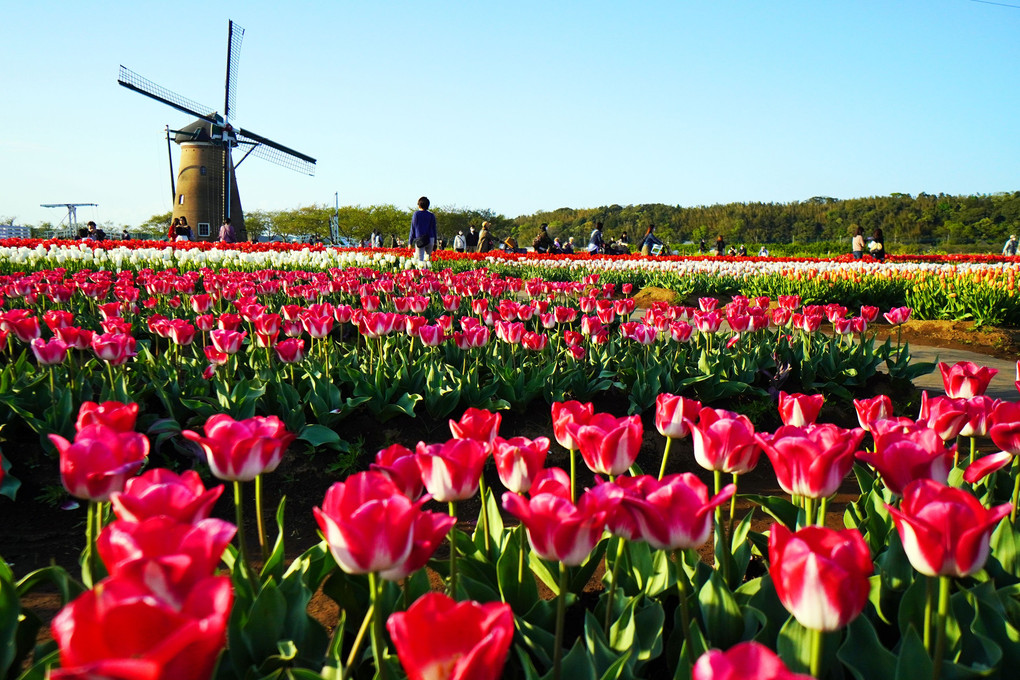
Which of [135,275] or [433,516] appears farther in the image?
[135,275]

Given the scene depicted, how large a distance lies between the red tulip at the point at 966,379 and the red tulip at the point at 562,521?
1785 mm

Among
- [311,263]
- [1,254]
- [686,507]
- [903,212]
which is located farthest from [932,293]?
[903,212]

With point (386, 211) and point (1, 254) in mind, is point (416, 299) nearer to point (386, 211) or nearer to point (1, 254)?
point (1, 254)

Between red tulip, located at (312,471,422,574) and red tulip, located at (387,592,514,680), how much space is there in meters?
0.20

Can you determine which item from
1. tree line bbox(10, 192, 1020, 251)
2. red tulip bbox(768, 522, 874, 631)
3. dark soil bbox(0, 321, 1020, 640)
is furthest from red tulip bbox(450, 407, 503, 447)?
tree line bbox(10, 192, 1020, 251)

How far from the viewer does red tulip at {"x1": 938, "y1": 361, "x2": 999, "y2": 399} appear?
2.30m

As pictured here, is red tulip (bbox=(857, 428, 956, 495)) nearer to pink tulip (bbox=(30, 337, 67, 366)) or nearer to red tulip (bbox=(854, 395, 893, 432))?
red tulip (bbox=(854, 395, 893, 432))

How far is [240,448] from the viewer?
1.34 metres

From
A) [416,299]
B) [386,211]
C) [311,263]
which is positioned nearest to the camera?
[416,299]

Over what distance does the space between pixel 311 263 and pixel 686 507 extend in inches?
408

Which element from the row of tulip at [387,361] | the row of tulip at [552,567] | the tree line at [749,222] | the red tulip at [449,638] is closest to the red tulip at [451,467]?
the row of tulip at [552,567]

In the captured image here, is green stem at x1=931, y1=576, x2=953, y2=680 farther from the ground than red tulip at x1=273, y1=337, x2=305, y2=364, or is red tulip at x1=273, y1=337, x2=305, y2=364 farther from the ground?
red tulip at x1=273, y1=337, x2=305, y2=364

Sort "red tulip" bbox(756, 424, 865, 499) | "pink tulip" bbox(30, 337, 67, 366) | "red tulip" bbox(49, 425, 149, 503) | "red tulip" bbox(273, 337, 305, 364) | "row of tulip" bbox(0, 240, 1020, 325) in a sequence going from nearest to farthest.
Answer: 1. "red tulip" bbox(49, 425, 149, 503)
2. "red tulip" bbox(756, 424, 865, 499)
3. "pink tulip" bbox(30, 337, 67, 366)
4. "red tulip" bbox(273, 337, 305, 364)
5. "row of tulip" bbox(0, 240, 1020, 325)

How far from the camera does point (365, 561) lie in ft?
3.23
